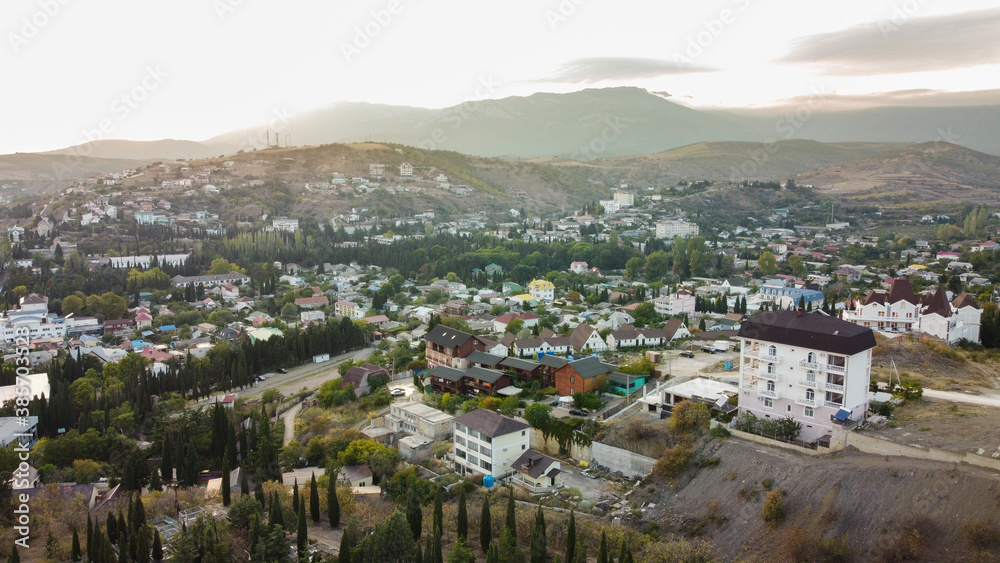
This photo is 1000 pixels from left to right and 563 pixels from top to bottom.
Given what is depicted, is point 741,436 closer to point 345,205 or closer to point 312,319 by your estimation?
point 312,319

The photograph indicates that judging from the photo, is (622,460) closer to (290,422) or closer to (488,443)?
(488,443)

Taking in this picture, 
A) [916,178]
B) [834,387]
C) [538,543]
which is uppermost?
[916,178]

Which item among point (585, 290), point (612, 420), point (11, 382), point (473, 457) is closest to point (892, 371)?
point (612, 420)

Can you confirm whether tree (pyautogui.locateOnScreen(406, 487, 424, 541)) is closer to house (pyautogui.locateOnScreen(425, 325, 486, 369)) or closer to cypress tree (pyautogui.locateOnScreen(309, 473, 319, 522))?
cypress tree (pyautogui.locateOnScreen(309, 473, 319, 522))

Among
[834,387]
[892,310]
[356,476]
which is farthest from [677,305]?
[356,476]

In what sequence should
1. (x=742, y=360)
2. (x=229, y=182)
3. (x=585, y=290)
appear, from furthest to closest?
(x=229, y=182)
(x=585, y=290)
(x=742, y=360)

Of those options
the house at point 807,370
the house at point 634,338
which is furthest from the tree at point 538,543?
the house at point 634,338
